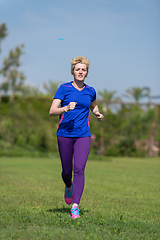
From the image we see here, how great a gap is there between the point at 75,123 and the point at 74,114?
13cm

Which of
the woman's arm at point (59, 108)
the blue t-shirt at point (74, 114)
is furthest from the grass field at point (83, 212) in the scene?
the woman's arm at point (59, 108)

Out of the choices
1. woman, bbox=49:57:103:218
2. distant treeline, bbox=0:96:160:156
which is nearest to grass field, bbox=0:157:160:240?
woman, bbox=49:57:103:218

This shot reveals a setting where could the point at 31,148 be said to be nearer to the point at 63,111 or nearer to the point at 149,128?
the point at 149,128

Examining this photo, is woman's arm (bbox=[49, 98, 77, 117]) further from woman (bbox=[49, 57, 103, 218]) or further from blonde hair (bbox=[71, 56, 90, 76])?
blonde hair (bbox=[71, 56, 90, 76])

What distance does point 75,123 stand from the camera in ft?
16.9

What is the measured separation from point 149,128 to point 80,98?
73.6ft

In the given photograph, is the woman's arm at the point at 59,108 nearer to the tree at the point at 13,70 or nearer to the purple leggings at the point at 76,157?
the purple leggings at the point at 76,157

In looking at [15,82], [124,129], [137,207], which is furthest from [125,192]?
[15,82]

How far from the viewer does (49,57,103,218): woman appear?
5109mm

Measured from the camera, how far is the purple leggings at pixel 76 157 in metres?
5.09

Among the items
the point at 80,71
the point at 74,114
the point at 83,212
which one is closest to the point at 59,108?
the point at 74,114

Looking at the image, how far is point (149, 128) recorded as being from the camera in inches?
1063

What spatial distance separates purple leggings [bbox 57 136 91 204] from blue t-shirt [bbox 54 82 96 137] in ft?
0.33

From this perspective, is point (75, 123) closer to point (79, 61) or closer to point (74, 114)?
point (74, 114)
